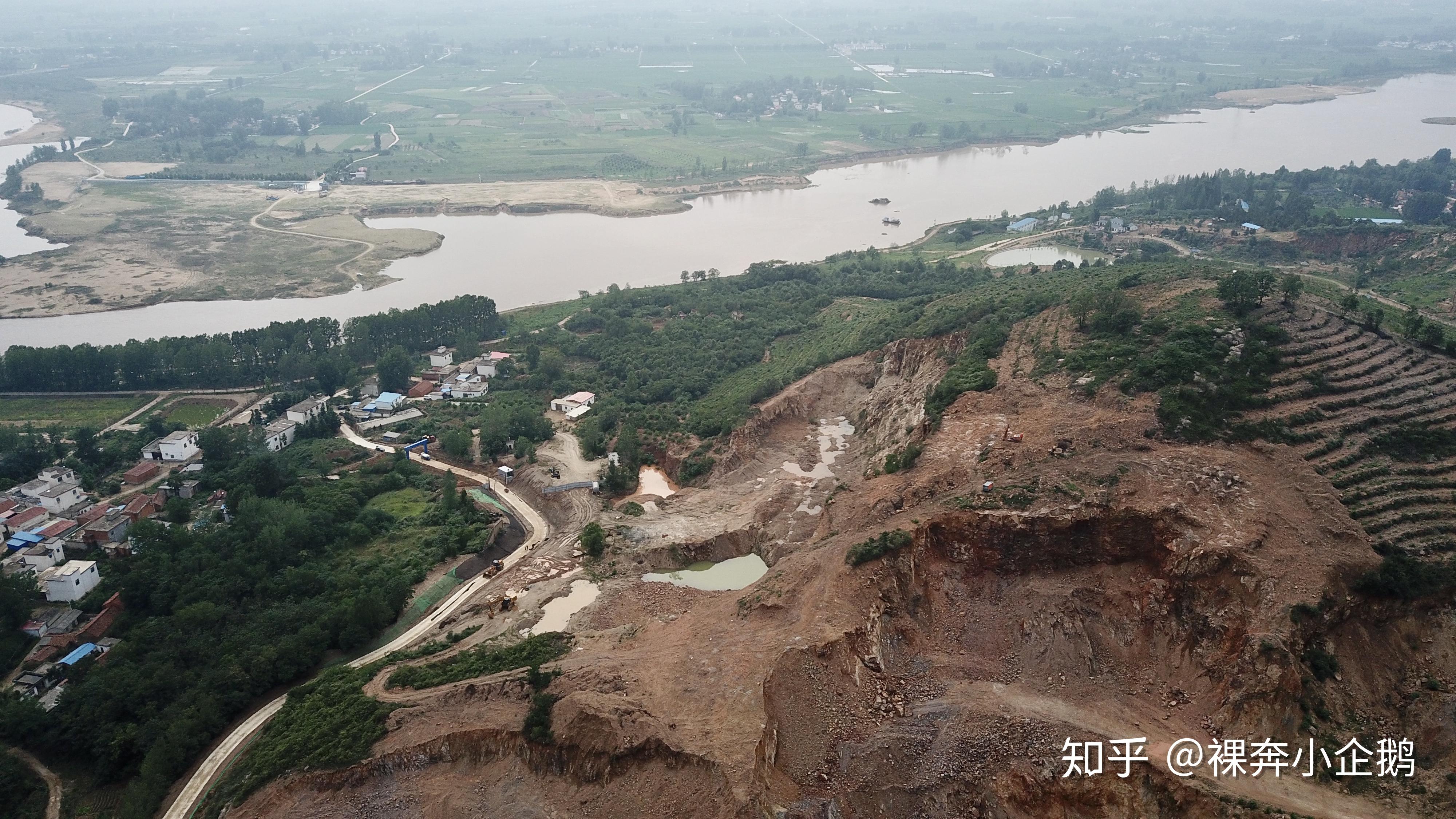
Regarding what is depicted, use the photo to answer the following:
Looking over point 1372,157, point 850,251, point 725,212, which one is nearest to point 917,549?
point 850,251

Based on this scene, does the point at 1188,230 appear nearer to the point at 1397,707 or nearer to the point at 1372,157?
the point at 1372,157

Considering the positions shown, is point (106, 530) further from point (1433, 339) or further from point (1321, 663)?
point (1433, 339)

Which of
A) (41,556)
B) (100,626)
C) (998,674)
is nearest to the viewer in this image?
(998,674)

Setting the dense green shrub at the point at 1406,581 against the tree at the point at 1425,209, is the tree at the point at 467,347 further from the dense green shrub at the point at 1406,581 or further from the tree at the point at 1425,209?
the tree at the point at 1425,209

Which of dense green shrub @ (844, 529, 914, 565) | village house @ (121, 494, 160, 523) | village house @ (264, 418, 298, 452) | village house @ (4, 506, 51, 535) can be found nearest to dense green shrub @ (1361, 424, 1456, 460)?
dense green shrub @ (844, 529, 914, 565)

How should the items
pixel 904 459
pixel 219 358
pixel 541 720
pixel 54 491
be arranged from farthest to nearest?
1. pixel 219 358
2. pixel 54 491
3. pixel 904 459
4. pixel 541 720

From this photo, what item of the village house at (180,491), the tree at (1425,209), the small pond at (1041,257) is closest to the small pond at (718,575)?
the village house at (180,491)

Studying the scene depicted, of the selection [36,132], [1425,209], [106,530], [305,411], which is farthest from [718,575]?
[36,132]
